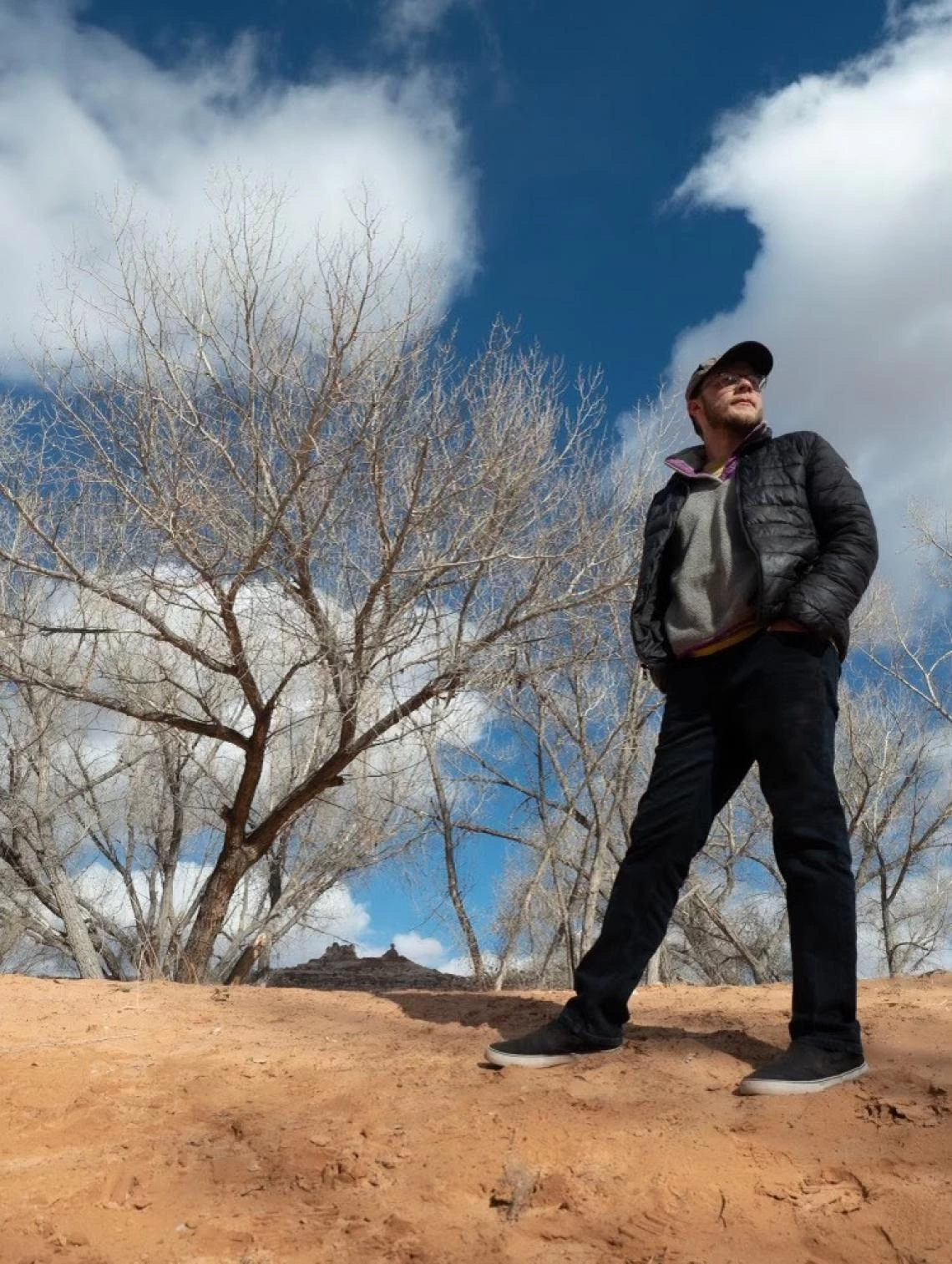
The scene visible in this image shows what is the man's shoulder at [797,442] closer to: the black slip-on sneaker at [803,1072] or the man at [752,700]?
the man at [752,700]

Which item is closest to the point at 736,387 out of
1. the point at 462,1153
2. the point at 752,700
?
the point at 752,700

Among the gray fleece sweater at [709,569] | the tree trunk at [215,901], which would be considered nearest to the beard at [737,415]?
the gray fleece sweater at [709,569]

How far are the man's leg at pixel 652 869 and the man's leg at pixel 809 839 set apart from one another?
140 millimetres

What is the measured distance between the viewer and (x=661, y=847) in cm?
289

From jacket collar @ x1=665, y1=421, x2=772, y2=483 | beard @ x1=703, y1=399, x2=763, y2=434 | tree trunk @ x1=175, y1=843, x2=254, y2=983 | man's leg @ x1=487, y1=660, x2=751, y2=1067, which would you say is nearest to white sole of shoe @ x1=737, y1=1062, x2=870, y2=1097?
man's leg @ x1=487, y1=660, x2=751, y2=1067

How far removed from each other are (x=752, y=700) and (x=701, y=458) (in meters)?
0.92

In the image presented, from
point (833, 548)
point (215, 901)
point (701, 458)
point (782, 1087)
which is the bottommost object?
point (782, 1087)

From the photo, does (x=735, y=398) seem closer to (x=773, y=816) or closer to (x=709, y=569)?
(x=709, y=569)

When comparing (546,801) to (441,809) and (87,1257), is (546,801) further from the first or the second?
(87,1257)

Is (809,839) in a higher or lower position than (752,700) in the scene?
lower

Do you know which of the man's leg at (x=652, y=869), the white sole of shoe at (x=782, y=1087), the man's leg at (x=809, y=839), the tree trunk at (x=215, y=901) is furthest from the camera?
the tree trunk at (x=215, y=901)

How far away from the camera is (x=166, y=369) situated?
7.25 meters

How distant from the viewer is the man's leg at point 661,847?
285cm

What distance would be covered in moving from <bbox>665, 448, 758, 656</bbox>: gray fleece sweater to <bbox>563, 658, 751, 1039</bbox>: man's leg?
12cm
